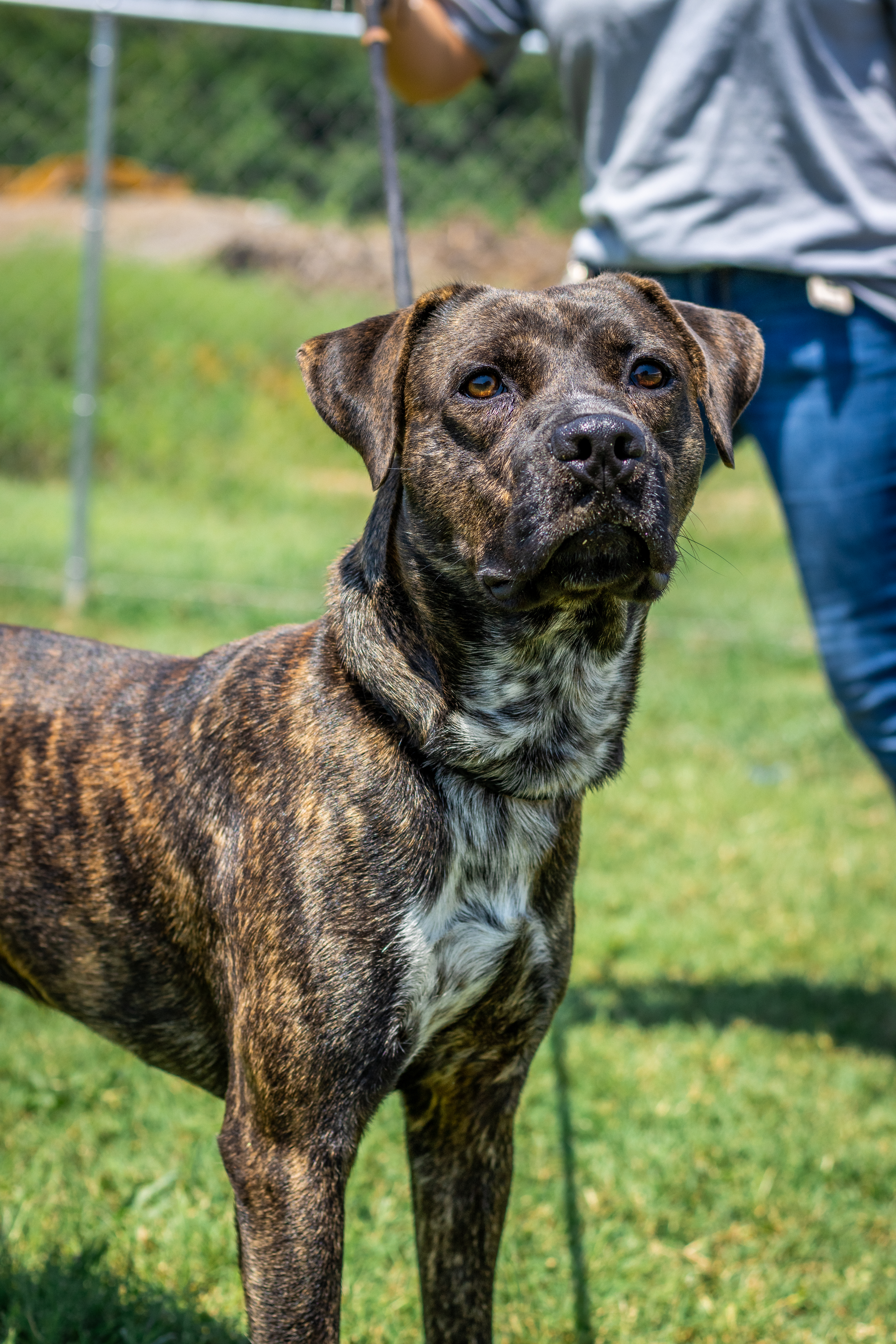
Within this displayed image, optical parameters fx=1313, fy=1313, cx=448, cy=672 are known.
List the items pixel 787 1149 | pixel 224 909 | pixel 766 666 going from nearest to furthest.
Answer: pixel 224 909 → pixel 787 1149 → pixel 766 666

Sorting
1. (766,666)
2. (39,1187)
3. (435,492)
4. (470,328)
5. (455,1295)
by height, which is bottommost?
(766,666)

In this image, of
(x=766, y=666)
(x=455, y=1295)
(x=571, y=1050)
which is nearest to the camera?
(x=455, y=1295)

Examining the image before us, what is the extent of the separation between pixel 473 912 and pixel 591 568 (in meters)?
0.56

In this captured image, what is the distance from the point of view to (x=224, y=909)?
207 centimetres

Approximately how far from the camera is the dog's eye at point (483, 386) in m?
2.14

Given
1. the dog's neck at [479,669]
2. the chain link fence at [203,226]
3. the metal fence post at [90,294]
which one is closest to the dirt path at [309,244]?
the chain link fence at [203,226]

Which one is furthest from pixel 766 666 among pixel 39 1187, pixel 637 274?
pixel 39 1187

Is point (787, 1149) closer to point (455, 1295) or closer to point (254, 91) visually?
point (455, 1295)

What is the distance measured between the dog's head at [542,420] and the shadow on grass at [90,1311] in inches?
58.9

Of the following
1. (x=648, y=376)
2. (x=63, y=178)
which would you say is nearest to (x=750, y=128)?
(x=648, y=376)

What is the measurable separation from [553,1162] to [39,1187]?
1190 mm

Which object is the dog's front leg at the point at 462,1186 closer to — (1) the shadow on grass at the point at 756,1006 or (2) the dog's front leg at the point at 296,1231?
(2) the dog's front leg at the point at 296,1231

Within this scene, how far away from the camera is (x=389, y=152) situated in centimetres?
278

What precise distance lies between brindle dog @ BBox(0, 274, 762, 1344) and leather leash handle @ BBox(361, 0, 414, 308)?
43cm
